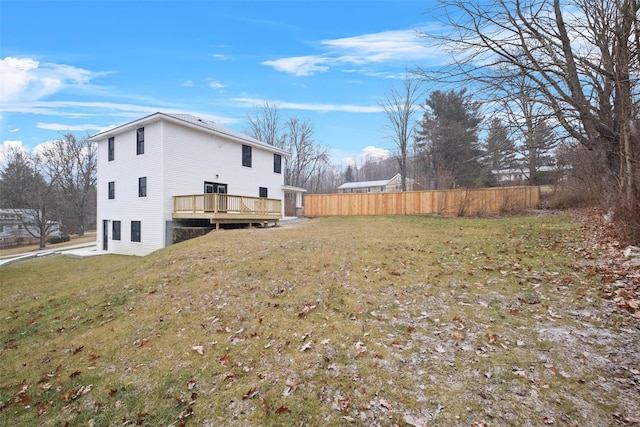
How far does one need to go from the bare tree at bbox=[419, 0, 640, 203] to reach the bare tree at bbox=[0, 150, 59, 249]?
1370 inches

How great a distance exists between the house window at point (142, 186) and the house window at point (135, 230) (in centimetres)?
152

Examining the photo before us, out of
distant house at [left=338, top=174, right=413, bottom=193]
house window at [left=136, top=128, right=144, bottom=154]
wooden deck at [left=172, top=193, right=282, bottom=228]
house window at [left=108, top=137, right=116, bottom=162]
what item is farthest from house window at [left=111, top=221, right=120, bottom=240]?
distant house at [left=338, top=174, right=413, bottom=193]

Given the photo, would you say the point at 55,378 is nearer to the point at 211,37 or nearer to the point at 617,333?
the point at 617,333

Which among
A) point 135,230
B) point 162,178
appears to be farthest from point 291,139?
point 135,230

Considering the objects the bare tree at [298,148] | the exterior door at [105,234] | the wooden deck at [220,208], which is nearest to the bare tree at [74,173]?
the exterior door at [105,234]

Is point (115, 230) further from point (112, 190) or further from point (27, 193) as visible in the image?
point (27, 193)

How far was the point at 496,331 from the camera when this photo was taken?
12.0 feet

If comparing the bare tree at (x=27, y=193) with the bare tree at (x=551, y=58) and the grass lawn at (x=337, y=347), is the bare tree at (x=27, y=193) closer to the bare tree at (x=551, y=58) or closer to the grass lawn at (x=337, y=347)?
the grass lawn at (x=337, y=347)

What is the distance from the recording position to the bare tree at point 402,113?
28.0m

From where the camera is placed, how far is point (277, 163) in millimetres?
22375

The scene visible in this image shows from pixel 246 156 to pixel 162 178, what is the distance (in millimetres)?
5865

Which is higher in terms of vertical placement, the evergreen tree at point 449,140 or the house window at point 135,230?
the evergreen tree at point 449,140

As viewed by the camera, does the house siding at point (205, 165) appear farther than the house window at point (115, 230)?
No

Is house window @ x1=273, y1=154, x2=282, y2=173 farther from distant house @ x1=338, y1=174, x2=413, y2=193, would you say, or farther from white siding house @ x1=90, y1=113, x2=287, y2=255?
distant house @ x1=338, y1=174, x2=413, y2=193
